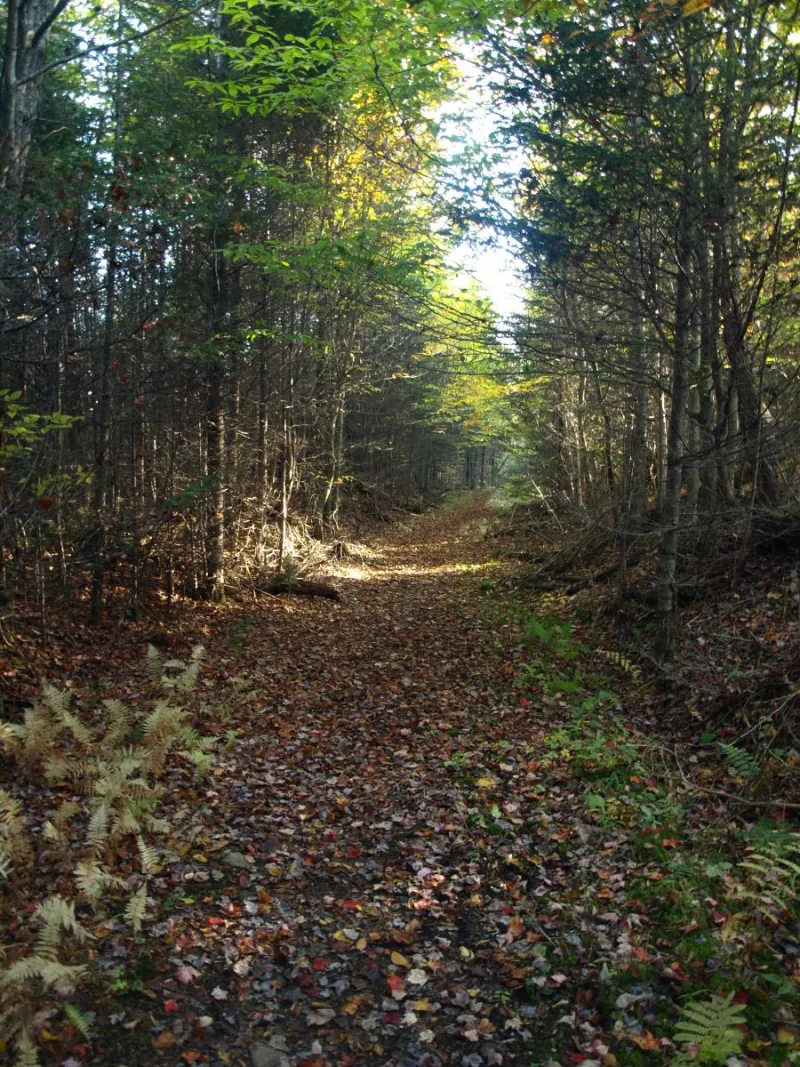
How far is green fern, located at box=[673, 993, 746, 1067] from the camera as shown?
3328 millimetres

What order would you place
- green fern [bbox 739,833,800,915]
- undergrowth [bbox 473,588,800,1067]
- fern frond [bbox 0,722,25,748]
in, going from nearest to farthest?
1. undergrowth [bbox 473,588,800,1067]
2. green fern [bbox 739,833,800,915]
3. fern frond [bbox 0,722,25,748]

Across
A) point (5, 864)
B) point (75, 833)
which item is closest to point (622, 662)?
point (75, 833)

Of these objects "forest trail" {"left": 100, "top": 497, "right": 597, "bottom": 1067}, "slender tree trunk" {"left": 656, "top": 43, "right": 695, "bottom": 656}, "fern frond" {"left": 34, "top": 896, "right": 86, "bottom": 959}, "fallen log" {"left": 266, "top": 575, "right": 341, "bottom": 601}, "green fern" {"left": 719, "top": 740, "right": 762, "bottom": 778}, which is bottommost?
"forest trail" {"left": 100, "top": 497, "right": 597, "bottom": 1067}

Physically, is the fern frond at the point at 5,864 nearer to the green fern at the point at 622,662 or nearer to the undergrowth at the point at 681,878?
the undergrowth at the point at 681,878

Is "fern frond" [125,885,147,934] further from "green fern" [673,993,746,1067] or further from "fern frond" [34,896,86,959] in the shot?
"green fern" [673,993,746,1067]

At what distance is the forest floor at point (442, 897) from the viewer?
3814 millimetres

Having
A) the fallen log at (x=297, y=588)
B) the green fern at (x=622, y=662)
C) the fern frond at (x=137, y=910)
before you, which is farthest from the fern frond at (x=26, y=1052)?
the fallen log at (x=297, y=588)

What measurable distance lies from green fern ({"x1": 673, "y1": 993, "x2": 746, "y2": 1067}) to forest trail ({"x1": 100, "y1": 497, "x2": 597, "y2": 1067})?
28.8 inches

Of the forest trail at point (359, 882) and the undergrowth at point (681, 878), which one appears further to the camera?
the forest trail at point (359, 882)

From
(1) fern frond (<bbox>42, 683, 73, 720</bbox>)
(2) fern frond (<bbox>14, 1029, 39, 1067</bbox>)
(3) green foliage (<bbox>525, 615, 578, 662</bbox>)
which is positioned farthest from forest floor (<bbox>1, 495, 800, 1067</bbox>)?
(1) fern frond (<bbox>42, 683, 73, 720</bbox>)

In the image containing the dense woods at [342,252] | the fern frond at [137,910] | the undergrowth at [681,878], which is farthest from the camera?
the dense woods at [342,252]

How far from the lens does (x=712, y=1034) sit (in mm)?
3381

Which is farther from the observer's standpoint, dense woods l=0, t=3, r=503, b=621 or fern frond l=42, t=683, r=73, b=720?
dense woods l=0, t=3, r=503, b=621

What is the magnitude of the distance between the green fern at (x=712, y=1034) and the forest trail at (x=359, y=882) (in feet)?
2.40
